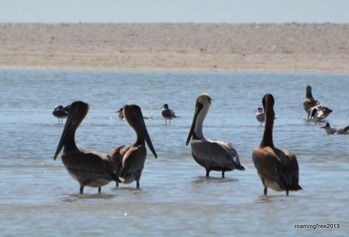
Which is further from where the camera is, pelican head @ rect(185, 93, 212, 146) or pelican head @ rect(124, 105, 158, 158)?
pelican head @ rect(185, 93, 212, 146)

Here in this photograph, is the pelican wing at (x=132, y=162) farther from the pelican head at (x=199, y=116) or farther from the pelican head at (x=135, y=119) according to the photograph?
the pelican head at (x=199, y=116)

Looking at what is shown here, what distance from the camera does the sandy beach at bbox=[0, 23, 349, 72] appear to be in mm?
56438

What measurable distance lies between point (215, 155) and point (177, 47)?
5462cm

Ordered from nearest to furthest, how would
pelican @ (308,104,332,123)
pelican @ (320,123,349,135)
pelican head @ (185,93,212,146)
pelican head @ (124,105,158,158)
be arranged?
pelican head @ (124,105,158,158)
pelican head @ (185,93,212,146)
pelican @ (320,123,349,135)
pelican @ (308,104,332,123)

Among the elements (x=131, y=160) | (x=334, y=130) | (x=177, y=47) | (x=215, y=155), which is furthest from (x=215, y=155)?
(x=177, y=47)

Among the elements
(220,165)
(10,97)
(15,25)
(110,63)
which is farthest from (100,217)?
(15,25)

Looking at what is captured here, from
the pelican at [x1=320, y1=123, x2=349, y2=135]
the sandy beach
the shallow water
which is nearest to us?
the shallow water

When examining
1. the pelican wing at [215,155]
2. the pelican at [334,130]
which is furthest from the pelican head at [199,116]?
the pelican at [334,130]

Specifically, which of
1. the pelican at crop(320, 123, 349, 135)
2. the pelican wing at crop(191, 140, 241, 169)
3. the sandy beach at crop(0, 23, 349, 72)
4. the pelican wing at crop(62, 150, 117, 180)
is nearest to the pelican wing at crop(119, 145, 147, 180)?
the pelican wing at crop(62, 150, 117, 180)

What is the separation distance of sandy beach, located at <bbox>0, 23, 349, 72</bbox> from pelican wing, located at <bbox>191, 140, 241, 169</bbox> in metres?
41.9

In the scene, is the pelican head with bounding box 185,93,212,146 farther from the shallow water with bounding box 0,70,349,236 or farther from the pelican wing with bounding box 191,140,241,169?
the shallow water with bounding box 0,70,349,236

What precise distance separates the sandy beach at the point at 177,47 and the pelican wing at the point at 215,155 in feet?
137

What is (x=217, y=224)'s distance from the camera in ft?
29.9

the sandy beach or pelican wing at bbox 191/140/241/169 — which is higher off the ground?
the sandy beach
